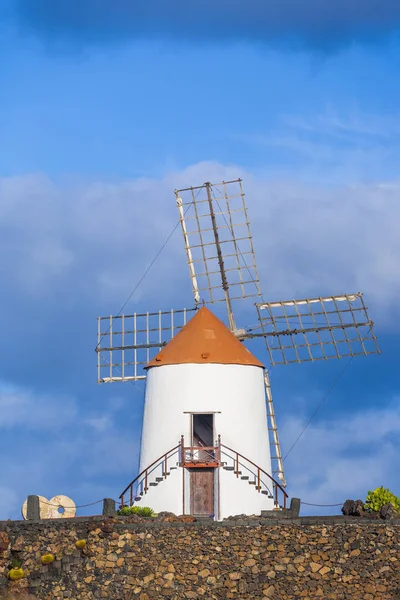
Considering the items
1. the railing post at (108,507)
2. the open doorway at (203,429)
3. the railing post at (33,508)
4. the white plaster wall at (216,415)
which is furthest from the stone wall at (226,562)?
the open doorway at (203,429)

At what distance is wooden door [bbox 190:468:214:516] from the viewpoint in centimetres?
4453

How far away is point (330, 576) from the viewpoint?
38156 millimetres

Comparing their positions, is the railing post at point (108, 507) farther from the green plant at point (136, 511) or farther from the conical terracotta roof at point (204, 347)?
the conical terracotta roof at point (204, 347)

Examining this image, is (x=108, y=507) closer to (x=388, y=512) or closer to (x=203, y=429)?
(x=203, y=429)

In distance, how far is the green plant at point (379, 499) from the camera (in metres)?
41.4

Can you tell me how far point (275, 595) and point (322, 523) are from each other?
245 centimetres

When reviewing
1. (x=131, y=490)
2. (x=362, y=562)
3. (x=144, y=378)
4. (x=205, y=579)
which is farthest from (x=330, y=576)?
(x=144, y=378)

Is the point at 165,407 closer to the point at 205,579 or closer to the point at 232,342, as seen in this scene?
the point at 232,342

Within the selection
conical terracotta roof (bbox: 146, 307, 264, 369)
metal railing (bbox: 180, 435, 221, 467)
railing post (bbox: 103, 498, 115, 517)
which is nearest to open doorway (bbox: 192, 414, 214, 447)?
metal railing (bbox: 180, 435, 221, 467)

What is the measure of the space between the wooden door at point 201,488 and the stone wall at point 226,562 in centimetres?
511

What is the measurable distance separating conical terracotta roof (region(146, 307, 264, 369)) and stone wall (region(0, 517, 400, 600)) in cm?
749

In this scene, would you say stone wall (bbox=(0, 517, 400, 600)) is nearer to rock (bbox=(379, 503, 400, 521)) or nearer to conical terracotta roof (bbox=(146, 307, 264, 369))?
rock (bbox=(379, 503, 400, 521))

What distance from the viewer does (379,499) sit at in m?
41.5

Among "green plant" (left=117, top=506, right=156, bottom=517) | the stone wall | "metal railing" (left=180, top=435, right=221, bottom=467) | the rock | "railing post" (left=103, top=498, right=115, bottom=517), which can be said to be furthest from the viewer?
"metal railing" (left=180, top=435, right=221, bottom=467)
